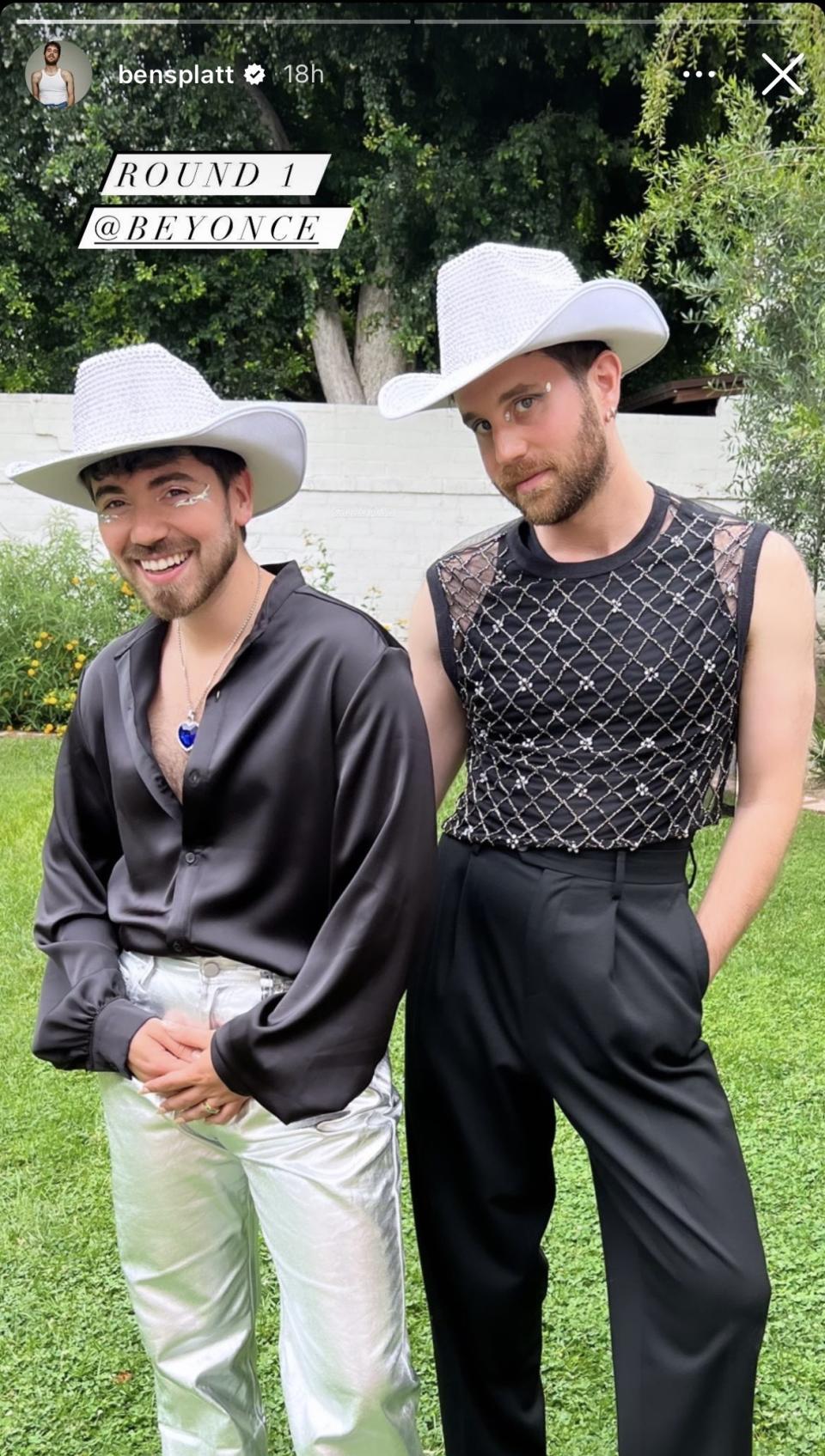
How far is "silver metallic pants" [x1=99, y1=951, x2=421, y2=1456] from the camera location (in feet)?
5.67

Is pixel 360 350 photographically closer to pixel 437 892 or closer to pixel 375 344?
pixel 375 344

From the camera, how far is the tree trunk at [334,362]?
1314 centimetres

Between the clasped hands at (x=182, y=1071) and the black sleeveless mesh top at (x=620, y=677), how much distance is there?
52cm

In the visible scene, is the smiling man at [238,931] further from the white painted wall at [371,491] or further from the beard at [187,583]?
the white painted wall at [371,491]

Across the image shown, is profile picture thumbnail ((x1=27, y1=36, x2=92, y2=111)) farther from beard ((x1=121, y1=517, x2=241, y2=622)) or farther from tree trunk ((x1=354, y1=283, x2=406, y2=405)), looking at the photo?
beard ((x1=121, y1=517, x2=241, y2=622))

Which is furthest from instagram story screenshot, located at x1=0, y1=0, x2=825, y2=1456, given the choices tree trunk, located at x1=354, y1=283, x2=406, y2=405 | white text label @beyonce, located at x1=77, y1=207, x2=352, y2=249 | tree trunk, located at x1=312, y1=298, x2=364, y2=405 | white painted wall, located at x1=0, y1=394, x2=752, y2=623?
tree trunk, located at x1=312, y1=298, x2=364, y2=405

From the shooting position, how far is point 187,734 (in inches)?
73.2

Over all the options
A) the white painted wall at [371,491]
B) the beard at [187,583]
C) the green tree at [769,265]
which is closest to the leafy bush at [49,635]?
the white painted wall at [371,491]

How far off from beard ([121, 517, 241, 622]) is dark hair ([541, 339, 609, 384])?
0.52 m

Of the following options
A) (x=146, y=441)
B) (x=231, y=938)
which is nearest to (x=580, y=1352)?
(x=231, y=938)

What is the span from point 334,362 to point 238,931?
A: 1208 cm

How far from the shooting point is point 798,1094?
4.04 meters

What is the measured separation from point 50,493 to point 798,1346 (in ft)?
7.90

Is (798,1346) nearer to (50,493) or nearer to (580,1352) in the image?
(580,1352)
